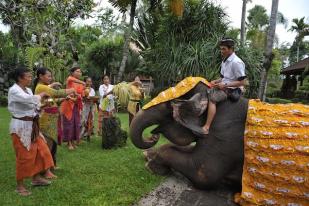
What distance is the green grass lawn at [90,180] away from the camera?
449cm

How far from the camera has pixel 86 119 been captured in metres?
8.40

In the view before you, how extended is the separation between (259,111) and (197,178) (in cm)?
117

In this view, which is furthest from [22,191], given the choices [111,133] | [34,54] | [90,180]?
[34,54]

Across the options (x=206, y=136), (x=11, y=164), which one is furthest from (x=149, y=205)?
(x=11, y=164)

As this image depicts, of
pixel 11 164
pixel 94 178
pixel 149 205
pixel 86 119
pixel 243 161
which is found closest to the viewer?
pixel 149 205

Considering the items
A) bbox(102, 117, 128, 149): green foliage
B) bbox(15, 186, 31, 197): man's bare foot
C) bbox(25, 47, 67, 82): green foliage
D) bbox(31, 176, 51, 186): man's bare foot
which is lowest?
bbox(15, 186, 31, 197): man's bare foot

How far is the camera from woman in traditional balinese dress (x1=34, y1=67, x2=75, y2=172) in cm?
530

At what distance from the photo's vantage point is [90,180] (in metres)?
5.25

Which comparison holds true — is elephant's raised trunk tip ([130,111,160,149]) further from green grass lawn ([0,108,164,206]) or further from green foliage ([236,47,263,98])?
green foliage ([236,47,263,98])

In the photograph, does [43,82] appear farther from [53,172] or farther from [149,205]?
[149,205]

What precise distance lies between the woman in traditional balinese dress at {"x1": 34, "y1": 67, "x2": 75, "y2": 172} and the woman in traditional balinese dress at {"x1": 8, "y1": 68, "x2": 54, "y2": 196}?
1.71ft

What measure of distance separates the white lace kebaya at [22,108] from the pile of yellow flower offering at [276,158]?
2.68m

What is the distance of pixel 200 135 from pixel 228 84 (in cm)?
77

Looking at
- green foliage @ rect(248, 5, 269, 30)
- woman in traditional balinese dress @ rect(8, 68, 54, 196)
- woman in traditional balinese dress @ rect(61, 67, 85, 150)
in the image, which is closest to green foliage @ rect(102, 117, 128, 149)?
woman in traditional balinese dress @ rect(61, 67, 85, 150)
